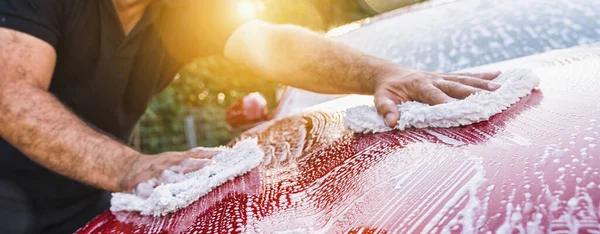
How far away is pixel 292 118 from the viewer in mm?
1540

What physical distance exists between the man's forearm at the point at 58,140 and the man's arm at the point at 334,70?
0.63 metres

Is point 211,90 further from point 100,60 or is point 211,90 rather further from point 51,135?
point 51,135

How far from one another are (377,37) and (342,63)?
66 cm

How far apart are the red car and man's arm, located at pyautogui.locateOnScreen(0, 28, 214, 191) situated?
13 cm

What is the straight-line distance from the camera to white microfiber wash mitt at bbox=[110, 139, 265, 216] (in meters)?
0.88

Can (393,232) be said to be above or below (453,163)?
below

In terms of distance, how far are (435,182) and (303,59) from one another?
1053mm

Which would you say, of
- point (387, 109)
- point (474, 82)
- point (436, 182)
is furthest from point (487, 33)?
point (436, 182)

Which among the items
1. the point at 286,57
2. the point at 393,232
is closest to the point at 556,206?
the point at 393,232

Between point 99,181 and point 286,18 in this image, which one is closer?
point 99,181

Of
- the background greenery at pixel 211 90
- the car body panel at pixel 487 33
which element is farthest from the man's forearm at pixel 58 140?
the background greenery at pixel 211 90

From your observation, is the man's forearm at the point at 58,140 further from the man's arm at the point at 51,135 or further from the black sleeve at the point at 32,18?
the black sleeve at the point at 32,18

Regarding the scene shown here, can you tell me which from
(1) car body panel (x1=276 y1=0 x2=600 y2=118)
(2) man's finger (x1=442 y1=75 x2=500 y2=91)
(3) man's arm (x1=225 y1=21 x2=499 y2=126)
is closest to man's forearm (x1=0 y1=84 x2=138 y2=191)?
(3) man's arm (x1=225 y1=21 x2=499 y2=126)

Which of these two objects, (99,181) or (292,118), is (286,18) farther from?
(99,181)
